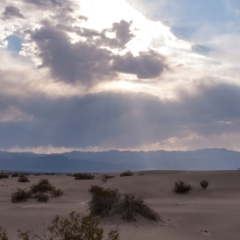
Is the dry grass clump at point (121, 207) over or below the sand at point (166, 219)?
over

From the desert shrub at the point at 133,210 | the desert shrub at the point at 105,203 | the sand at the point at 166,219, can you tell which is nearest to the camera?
the sand at the point at 166,219

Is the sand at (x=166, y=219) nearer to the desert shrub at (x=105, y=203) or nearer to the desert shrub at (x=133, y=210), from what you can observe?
the desert shrub at (x=133, y=210)

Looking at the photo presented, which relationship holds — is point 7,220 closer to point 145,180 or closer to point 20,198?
A: point 20,198

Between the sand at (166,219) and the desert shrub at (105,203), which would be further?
the desert shrub at (105,203)

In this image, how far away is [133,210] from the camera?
47.1ft

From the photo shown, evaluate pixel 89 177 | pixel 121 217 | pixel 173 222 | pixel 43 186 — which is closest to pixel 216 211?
pixel 173 222

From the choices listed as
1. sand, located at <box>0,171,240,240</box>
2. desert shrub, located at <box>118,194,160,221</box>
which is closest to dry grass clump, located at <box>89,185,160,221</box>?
desert shrub, located at <box>118,194,160,221</box>

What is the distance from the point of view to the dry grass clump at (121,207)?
1417 centimetres

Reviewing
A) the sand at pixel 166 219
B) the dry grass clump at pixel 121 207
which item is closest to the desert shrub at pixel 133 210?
the dry grass clump at pixel 121 207

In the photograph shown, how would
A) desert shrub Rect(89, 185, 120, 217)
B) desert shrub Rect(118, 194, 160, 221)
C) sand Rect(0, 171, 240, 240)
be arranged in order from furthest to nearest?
desert shrub Rect(89, 185, 120, 217), desert shrub Rect(118, 194, 160, 221), sand Rect(0, 171, 240, 240)

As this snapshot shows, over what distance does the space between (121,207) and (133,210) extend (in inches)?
20.6

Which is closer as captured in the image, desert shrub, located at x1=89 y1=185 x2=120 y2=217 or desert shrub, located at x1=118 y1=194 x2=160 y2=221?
desert shrub, located at x1=118 y1=194 x2=160 y2=221

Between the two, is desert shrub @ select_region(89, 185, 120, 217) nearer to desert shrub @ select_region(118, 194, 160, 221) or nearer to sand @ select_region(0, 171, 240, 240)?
desert shrub @ select_region(118, 194, 160, 221)

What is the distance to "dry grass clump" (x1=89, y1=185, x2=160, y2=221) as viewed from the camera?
14.2 meters
